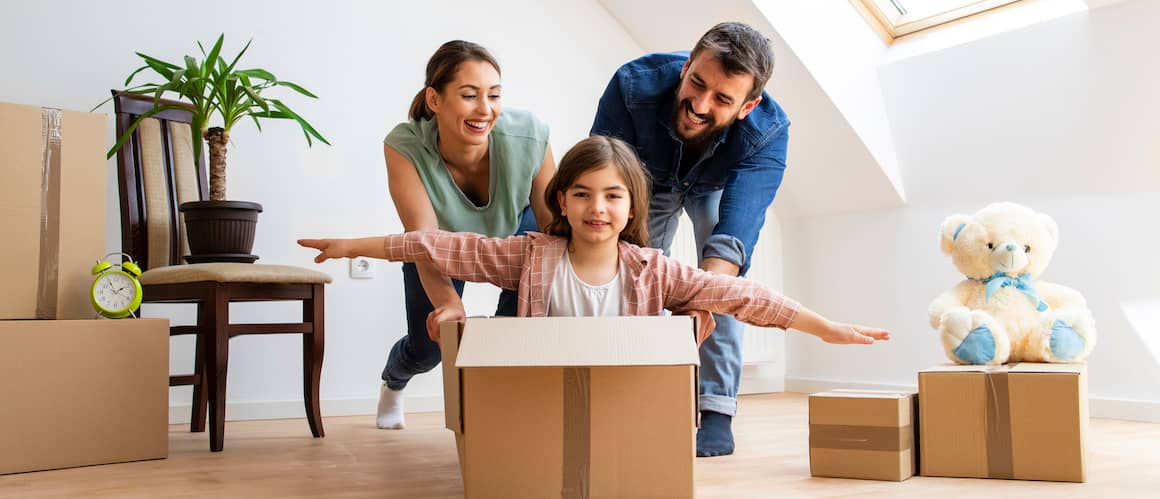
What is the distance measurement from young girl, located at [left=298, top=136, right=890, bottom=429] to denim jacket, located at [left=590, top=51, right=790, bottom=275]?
0.32 metres

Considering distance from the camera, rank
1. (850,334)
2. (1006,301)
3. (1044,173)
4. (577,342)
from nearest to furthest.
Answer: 1. (577,342)
2. (850,334)
3. (1006,301)
4. (1044,173)

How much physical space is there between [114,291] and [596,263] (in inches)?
42.3

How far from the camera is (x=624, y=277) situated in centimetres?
162

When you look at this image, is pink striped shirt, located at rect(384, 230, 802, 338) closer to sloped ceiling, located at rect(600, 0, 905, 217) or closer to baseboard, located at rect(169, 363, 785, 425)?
baseboard, located at rect(169, 363, 785, 425)

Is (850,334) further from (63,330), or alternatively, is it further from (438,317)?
(63,330)

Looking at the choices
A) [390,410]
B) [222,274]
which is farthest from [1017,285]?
[222,274]

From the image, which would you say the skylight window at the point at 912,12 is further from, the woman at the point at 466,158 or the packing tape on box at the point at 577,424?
the packing tape on box at the point at 577,424

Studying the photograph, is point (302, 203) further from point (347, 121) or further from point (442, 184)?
point (442, 184)

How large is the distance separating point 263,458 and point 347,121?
1364 millimetres

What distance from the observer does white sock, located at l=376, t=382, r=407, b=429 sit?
2.56 m

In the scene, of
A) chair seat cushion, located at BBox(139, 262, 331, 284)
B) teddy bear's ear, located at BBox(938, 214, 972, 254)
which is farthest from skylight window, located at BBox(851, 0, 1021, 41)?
chair seat cushion, located at BBox(139, 262, 331, 284)

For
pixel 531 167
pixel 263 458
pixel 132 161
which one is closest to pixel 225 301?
pixel 263 458

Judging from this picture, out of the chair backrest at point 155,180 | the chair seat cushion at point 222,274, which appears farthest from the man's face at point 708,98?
the chair backrest at point 155,180

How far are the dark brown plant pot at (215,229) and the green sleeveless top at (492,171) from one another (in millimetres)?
545
